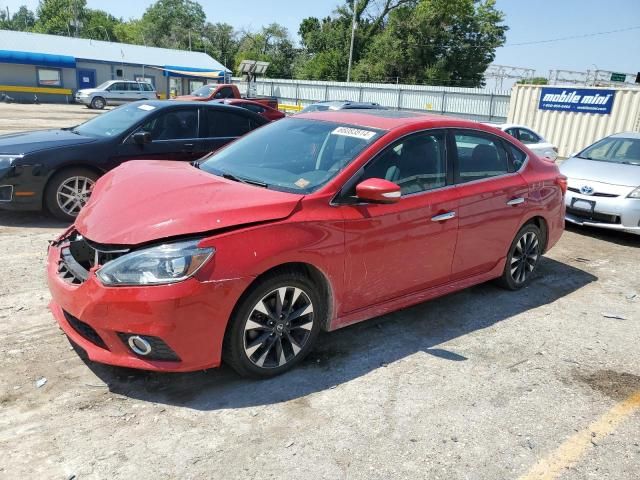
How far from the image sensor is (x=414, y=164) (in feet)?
13.4

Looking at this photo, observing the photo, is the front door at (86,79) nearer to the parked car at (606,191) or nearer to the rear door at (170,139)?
the rear door at (170,139)

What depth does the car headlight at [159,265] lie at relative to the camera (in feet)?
9.48

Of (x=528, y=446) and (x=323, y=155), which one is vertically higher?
(x=323, y=155)

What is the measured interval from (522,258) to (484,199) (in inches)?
43.9

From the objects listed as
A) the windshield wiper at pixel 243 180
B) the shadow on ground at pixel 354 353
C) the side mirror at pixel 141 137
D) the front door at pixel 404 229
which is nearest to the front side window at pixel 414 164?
the front door at pixel 404 229

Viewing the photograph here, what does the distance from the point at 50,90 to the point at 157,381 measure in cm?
4243

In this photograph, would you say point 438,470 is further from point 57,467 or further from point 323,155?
point 323,155

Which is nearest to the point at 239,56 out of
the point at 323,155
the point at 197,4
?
the point at 197,4

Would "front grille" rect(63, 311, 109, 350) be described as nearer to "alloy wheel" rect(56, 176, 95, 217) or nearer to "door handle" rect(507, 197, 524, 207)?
"door handle" rect(507, 197, 524, 207)

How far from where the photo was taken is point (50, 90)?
39531mm

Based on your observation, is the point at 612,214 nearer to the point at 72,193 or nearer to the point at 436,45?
the point at 72,193

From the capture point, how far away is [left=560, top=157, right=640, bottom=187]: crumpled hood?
757cm

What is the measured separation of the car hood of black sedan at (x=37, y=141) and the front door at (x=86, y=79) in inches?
1557

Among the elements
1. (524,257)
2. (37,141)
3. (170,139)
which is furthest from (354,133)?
(37,141)
